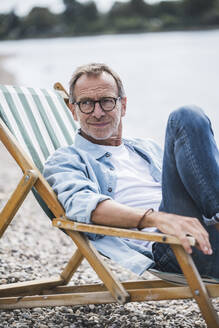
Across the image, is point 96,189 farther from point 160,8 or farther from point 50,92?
point 160,8

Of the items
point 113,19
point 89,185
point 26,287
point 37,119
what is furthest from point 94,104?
point 113,19

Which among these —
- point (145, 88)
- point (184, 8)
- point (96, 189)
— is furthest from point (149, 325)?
point (184, 8)

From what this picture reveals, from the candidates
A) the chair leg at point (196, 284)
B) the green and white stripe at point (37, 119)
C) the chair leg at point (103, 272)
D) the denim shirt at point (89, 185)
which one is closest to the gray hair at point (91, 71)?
the denim shirt at point (89, 185)

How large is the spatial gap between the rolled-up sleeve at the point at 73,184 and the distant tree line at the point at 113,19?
64793 millimetres

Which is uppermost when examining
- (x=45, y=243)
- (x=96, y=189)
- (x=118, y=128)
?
(x=118, y=128)

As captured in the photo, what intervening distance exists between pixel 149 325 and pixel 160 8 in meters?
69.9

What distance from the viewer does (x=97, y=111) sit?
301cm

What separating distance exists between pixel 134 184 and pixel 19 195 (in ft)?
2.26

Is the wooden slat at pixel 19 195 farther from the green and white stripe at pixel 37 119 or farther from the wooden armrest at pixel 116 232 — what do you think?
the green and white stripe at pixel 37 119

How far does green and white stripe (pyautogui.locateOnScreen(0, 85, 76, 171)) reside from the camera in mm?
3326

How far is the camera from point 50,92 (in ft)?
13.1

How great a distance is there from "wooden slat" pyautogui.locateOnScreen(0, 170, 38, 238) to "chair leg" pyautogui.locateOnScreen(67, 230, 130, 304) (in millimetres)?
377

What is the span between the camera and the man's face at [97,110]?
3023 mm

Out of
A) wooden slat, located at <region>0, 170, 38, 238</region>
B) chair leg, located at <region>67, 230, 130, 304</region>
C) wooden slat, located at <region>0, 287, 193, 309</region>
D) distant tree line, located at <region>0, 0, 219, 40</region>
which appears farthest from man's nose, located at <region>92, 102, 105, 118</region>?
distant tree line, located at <region>0, 0, 219, 40</region>
